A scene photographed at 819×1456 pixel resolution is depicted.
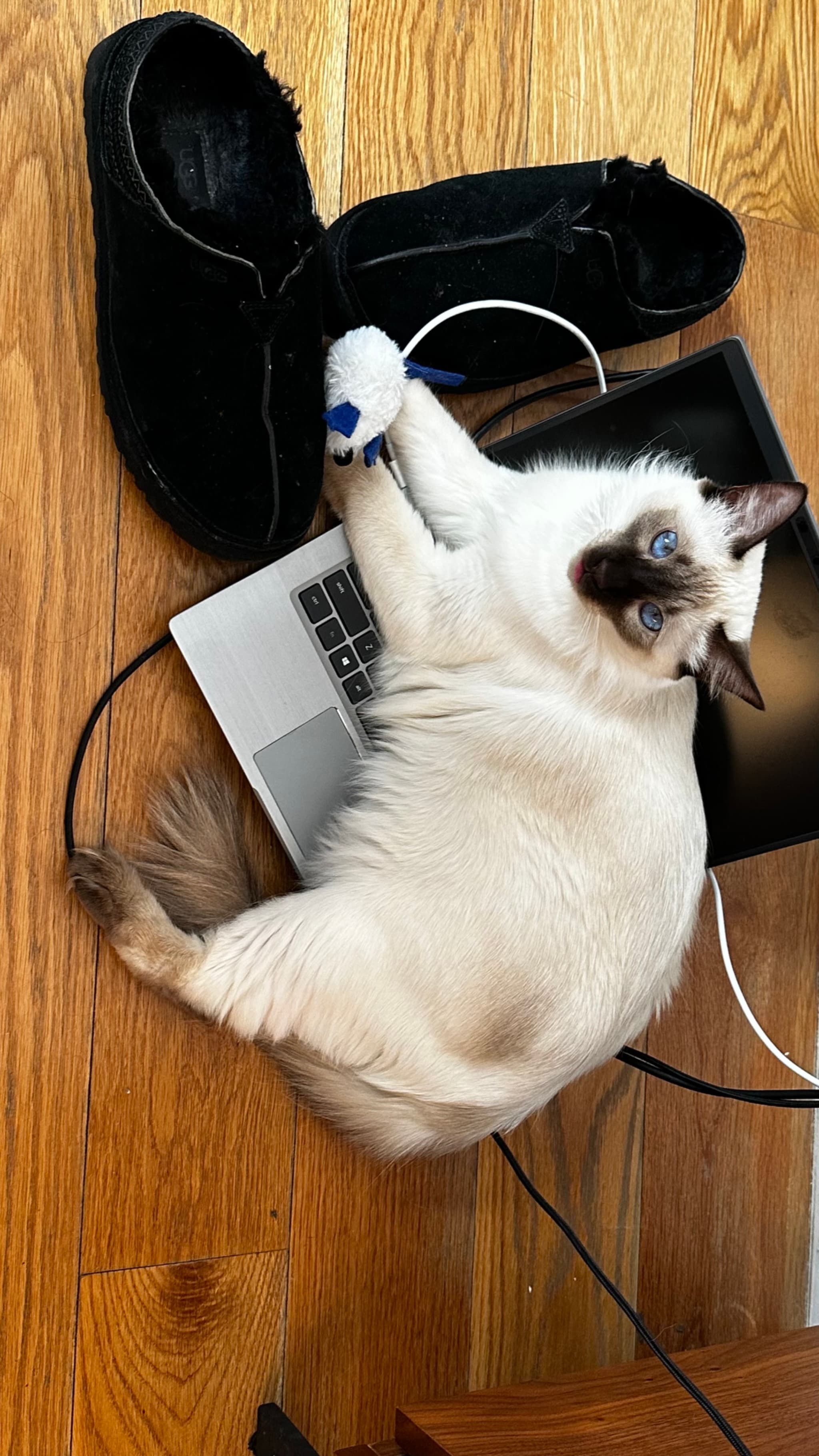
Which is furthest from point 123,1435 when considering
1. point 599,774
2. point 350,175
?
point 350,175

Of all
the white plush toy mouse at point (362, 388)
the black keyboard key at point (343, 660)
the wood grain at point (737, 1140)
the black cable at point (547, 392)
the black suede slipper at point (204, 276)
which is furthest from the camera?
the wood grain at point (737, 1140)

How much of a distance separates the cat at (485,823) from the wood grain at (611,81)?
0.57 meters

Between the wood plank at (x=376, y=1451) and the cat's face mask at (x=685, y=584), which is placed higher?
the cat's face mask at (x=685, y=584)

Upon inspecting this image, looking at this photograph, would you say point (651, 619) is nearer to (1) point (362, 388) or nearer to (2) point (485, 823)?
(2) point (485, 823)

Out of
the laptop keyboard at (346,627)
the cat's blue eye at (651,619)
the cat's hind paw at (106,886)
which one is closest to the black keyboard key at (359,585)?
the laptop keyboard at (346,627)

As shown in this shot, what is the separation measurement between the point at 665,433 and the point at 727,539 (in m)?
0.22

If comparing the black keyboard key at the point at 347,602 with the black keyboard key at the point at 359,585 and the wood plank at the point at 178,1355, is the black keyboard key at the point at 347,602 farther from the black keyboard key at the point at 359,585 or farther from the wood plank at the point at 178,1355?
the wood plank at the point at 178,1355

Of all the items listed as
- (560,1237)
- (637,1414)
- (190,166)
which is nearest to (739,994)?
(560,1237)

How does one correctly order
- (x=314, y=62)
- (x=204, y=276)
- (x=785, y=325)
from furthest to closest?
(x=785, y=325)
(x=314, y=62)
(x=204, y=276)

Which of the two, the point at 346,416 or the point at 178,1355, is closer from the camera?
the point at 346,416

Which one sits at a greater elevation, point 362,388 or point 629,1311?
point 362,388

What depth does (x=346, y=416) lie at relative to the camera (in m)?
1.28

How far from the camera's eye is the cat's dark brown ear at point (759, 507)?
119 centimetres

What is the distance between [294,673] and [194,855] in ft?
0.86
